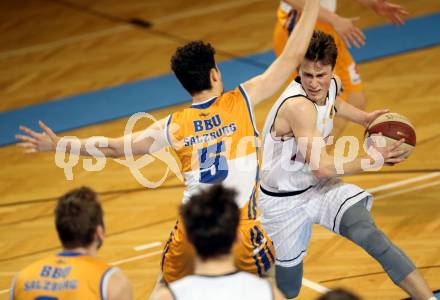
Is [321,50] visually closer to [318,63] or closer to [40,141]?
[318,63]

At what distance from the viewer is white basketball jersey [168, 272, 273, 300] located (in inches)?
160

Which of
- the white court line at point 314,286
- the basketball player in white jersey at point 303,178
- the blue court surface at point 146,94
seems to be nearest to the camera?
the basketball player in white jersey at point 303,178

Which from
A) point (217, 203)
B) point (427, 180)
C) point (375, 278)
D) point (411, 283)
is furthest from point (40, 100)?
point (217, 203)

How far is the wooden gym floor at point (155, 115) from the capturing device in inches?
293

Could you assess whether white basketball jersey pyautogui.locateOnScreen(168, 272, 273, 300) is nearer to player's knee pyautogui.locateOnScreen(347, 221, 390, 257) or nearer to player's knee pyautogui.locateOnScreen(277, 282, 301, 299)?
player's knee pyautogui.locateOnScreen(347, 221, 390, 257)

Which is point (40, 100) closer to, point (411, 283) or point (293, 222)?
point (293, 222)

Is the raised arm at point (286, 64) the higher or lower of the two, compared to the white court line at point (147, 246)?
higher

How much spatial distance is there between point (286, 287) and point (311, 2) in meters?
1.81

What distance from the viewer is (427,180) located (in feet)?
27.8

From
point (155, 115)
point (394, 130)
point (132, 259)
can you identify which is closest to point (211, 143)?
point (394, 130)

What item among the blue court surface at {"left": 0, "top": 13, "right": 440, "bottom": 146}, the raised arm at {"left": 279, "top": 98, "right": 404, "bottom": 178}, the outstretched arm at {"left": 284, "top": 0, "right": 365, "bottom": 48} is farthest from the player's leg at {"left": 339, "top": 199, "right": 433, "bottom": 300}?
the blue court surface at {"left": 0, "top": 13, "right": 440, "bottom": 146}

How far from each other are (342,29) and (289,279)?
243 cm

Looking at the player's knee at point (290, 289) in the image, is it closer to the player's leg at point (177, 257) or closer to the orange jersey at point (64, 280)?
the player's leg at point (177, 257)

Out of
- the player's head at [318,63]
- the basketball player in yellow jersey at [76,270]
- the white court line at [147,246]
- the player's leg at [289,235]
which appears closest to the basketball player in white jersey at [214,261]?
the basketball player in yellow jersey at [76,270]
